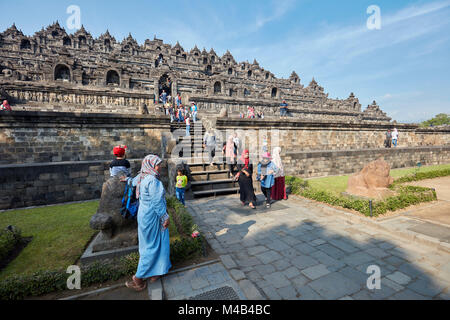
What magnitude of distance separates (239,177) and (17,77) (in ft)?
73.2

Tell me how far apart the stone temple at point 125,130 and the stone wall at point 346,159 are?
0.21ft

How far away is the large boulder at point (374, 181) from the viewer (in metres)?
6.88

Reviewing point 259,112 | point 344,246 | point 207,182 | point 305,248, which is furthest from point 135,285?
point 259,112

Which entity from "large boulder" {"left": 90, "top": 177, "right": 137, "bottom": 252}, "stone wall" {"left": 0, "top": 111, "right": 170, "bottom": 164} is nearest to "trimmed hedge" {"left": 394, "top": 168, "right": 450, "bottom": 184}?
"large boulder" {"left": 90, "top": 177, "right": 137, "bottom": 252}

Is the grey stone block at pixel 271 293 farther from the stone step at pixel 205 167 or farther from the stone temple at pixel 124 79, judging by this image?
the stone temple at pixel 124 79

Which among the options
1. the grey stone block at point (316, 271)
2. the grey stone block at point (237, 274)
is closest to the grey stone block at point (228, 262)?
the grey stone block at point (237, 274)

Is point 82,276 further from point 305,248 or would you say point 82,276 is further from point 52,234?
point 305,248

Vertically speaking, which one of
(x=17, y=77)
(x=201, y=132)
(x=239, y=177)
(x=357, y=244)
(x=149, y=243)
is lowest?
(x=357, y=244)

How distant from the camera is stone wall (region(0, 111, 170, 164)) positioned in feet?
26.2

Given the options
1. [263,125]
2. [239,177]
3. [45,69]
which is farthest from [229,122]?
[45,69]

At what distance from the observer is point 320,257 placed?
12.5 ft

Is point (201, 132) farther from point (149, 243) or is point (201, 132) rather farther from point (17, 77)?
point (17, 77)

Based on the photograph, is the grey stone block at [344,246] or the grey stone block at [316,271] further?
the grey stone block at [344,246]

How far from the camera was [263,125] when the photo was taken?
1223 cm
